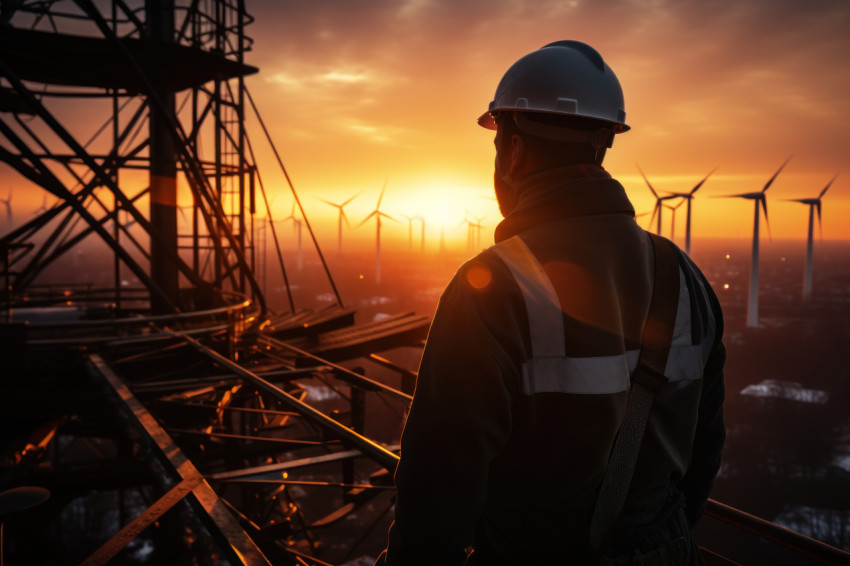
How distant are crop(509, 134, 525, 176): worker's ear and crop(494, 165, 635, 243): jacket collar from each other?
0.30 ft

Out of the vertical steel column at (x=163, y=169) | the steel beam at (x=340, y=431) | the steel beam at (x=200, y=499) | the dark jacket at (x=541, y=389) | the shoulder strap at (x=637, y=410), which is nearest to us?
the dark jacket at (x=541, y=389)

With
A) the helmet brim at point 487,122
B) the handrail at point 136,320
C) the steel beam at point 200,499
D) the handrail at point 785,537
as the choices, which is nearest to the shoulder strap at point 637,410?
the helmet brim at point 487,122

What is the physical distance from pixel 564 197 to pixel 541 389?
2.49 ft

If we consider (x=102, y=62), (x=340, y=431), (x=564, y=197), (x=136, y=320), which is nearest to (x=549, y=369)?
(x=564, y=197)

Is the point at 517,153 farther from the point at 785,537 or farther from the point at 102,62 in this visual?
the point at 102,62

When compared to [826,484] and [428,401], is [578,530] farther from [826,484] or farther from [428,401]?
[826,484]

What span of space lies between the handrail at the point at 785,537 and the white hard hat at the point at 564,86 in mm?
2548

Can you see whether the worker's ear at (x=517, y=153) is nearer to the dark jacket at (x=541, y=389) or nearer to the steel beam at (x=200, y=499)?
the dark jacket at (x=541, y=389)

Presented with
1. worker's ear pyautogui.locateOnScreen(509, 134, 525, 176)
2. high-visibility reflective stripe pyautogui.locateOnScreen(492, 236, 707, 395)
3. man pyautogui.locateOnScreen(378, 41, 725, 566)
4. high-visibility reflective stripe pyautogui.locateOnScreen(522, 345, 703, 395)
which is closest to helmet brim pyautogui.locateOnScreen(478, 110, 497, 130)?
man pyautogui.locateOnScreen(378, 41, 725, 566)

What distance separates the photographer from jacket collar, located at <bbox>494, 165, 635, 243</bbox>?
2.12m

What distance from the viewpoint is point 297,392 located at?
1550cm

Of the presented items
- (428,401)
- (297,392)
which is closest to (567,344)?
(428,401)

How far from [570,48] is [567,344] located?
1.55 m

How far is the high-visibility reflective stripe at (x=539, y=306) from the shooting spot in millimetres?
1869
